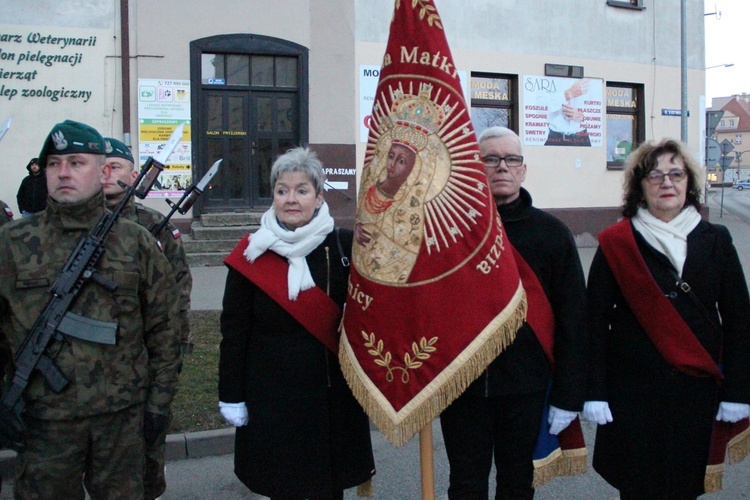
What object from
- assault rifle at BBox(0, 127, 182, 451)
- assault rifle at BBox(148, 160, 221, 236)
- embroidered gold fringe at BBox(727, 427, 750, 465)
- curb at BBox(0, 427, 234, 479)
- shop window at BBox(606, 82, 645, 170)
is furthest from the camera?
shop window at BBox(606, 82, 645, 170)

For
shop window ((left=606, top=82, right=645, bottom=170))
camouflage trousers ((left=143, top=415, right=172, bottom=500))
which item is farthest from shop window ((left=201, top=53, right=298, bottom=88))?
camouflage trousers ((left=143, top=415, right=172, bottom=500))

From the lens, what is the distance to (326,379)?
119 inches

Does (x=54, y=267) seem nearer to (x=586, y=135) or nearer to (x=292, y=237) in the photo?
(x=292, y=237)

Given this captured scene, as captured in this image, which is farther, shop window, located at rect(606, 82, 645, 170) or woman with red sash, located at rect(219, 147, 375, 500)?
shop window, located at rect(606, 82, 645, 170)

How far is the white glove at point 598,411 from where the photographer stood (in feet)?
9.84

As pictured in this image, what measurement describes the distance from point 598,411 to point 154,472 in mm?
2143

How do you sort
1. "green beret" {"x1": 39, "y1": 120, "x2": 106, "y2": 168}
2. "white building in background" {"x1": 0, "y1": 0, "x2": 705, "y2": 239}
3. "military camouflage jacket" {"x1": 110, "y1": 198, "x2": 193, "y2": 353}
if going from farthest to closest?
1. "white building in background" {"x1": 0, "y1": 0, "x2": 705, "y2": 239}
2. "military camouflage jacket" {"x1": 110, "y1": 198, "x2": 193, "y2": 353}
3. "green beret" {"x1": 39, "y1": 120, "x2": 106, "y2": 168}

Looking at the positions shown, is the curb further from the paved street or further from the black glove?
the black glove

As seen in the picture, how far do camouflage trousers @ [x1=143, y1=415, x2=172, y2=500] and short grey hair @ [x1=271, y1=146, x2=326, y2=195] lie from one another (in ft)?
4.84

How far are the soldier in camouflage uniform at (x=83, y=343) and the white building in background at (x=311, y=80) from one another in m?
9.57

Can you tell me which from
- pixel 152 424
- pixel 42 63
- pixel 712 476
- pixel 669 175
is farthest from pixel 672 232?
pixel 42 63

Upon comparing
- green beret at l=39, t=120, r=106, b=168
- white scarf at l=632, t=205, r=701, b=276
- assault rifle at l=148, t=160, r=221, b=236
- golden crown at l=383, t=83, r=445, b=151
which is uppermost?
golden crown at l=383, t=83, r=445, b=151

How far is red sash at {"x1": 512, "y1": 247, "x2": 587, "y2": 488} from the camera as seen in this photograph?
2881 millimetres

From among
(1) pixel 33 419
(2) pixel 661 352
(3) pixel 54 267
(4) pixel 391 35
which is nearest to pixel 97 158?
(3) pixel 54 267
